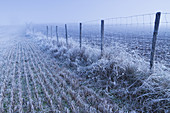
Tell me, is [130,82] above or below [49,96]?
above

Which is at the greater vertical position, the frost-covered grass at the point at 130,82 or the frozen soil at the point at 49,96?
the frost-covered grass at the point at 130,82

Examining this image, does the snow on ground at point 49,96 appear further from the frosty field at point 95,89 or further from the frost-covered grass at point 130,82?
the frost-covered grass at point 130,82

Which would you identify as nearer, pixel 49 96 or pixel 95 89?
pixel 49 96

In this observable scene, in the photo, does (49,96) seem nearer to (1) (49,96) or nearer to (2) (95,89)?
(1) (49,96)

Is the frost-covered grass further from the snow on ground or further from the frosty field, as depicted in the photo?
the snow on ground

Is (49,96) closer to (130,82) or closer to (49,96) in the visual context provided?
(49,96)

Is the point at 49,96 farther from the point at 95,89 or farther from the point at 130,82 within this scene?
the point at 130,82

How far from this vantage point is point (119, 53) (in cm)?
448

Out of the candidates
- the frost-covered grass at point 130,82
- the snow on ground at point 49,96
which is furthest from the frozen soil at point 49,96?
the frost-covered grass at point 130,82

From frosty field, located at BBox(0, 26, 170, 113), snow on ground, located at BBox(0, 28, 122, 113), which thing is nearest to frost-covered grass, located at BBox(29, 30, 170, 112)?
frosty field, located at BBox(0, 26, 170, 113)

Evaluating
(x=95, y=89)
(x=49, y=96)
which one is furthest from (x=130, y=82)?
(x=49, y=96)

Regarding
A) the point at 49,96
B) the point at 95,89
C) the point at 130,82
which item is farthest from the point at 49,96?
the point at 130,82

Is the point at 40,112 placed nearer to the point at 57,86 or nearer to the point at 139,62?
the point at 57,86

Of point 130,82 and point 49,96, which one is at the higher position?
point 130,82
